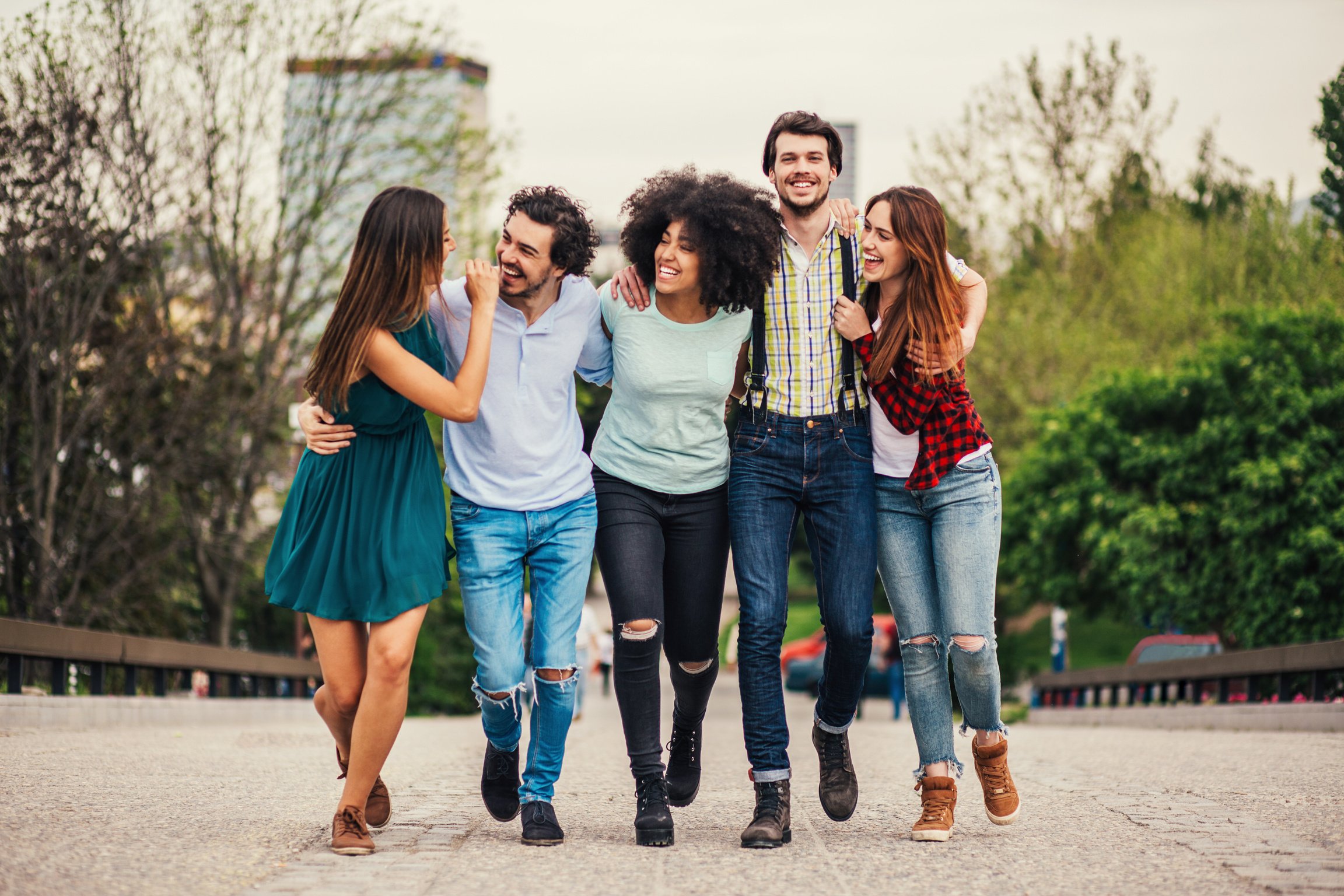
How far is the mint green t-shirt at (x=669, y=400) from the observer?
4.64m

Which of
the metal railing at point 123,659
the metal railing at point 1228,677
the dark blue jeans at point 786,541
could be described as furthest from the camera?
the metal railing at point 1228,677

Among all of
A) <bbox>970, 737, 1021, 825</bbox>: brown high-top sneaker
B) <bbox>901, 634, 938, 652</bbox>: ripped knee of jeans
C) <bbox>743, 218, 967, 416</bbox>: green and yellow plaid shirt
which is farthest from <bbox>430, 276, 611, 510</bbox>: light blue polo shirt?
<bbox>970, 737, 1021, 825</bbox>: brown high-top sneaker

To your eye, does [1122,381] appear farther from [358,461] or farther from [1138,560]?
[358,461]

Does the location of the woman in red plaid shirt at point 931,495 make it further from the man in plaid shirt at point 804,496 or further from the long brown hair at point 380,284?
the long brown hair at point 380,284

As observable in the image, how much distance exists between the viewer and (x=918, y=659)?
486 cm

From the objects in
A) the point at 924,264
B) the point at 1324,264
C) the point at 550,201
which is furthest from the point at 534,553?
the point at 1324,264

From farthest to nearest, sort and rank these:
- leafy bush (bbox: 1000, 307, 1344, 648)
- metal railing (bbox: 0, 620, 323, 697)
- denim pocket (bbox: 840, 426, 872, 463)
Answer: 1. leafy bush (bbox: 1000, 307, 1344, 648)
2. metal railing (bbox: 0, 620, 323, 697)
3. denim pocket (bbox: 840, 426, 872, 463)

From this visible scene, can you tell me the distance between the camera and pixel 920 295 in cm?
474

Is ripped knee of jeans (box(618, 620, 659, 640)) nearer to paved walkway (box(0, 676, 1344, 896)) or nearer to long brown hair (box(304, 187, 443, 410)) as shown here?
paved walkway (box(0, 676, 1344, 896))

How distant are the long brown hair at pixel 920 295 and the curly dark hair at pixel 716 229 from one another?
1.43 feet

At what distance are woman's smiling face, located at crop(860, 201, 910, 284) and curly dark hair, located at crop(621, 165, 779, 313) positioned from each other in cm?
31

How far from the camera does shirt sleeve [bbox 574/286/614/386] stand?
4801 millimetres

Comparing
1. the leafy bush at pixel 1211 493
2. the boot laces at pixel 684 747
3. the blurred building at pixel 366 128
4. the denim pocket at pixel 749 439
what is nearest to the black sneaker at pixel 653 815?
the boot laces at pixel 684 747

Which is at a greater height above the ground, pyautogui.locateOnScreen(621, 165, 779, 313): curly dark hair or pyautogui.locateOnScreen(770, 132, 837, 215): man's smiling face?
pyautogui.locateOnScreen(770, 132, 837, 215): man's smiling face
